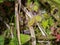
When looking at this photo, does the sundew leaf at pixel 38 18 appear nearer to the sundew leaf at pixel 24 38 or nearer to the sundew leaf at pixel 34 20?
the sundew leaf at pixel 34 20

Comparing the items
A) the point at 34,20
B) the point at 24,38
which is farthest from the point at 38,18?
the point at 24,38

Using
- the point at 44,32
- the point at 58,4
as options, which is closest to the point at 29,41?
the point at 44,32

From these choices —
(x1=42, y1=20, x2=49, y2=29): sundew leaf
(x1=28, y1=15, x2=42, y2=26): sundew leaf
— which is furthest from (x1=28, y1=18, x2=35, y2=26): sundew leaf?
(x1=42, y1=20, x2=49, y2=29): sundew leaf

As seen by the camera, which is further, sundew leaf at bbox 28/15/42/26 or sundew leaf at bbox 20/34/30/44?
sundew leaf at bbox 28/15/42/26

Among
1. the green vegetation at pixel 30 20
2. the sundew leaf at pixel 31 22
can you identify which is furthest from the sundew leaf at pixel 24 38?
the sundew leaf at pixel 31 22

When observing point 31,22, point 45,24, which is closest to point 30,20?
point 31,22

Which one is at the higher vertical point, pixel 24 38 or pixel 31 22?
pixel 31 22

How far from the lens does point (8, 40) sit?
5.99 ft

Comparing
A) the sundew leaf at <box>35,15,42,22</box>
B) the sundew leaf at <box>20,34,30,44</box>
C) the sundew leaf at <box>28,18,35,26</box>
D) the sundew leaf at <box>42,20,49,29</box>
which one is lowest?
the sundew leaf at <box>20,34,30,44</box>

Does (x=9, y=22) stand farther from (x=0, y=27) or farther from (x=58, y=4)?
(x=58, y=4)

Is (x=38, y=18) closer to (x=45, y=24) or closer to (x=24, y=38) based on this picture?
(x=45, y=24)

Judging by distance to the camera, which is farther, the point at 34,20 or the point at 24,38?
the point at 34,20

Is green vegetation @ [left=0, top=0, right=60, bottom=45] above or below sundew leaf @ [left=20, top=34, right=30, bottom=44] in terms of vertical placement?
above

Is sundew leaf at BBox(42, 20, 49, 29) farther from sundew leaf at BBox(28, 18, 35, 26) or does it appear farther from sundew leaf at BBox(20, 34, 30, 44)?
sundew leaf at BBox(20, 34, 30, 44)
